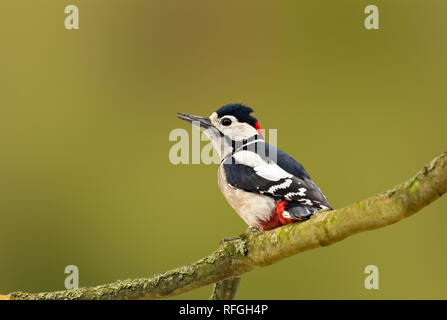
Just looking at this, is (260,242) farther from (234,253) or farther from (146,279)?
(146,279)

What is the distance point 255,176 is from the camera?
2316mm

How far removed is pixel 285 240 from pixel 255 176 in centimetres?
61

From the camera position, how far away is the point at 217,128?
2.63 meters

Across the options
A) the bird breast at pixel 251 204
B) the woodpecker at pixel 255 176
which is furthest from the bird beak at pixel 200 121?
the bird breast at pixel 251 204

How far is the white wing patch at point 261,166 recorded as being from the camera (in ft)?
7.39

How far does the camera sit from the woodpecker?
2113 mm

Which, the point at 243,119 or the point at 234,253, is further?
the point at 243,119

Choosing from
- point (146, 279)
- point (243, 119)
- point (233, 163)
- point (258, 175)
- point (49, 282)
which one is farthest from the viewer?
point (49, 282)

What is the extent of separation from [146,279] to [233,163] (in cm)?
68

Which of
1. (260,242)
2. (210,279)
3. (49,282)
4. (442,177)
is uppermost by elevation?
(442,177)

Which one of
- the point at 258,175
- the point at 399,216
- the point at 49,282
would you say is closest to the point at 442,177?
the point at 399,216

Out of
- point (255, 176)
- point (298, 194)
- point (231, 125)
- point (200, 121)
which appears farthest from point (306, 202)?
point (200, 121)

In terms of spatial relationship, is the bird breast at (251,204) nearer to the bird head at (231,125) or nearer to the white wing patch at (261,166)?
the white wing patch at (261,166)
